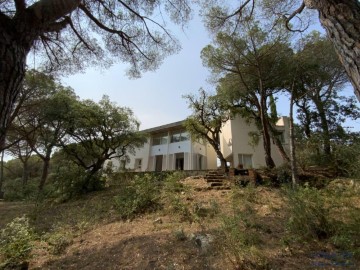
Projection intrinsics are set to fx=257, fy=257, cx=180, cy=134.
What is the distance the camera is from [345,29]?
1.84 meters

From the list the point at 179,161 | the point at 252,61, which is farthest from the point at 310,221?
the point at 179,161

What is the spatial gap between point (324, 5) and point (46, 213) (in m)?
Result: 10.3

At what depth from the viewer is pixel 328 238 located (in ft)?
13.2

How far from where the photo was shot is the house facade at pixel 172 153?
68.6ft

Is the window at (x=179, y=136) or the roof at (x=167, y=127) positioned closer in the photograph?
the roof at (x=167, y=127)

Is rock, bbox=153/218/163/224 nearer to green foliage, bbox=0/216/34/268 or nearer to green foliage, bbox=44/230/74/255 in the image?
green foliage, bbox=44/230/74/255

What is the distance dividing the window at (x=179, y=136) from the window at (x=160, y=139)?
734 mm

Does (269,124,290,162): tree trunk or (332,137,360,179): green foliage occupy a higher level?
(269,124,290,162): tree trunk

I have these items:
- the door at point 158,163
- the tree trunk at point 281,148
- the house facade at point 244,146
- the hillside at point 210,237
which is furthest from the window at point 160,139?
the hillside at point 210,237

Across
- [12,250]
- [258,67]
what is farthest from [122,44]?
[258,67]

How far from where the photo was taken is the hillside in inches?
143

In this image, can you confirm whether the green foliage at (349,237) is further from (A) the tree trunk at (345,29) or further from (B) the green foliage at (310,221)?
(A) the tree trunk at (345,29)

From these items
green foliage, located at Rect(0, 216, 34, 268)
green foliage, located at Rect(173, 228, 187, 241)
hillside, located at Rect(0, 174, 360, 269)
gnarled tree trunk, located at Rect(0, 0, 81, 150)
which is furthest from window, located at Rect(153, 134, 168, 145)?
gnarled tree trunk, located at Rect(0, 0, 81, 150)

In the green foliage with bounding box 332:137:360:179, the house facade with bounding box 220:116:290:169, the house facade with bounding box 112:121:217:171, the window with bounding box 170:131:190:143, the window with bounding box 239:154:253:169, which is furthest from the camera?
the window with bounding box 170:131:190:143
